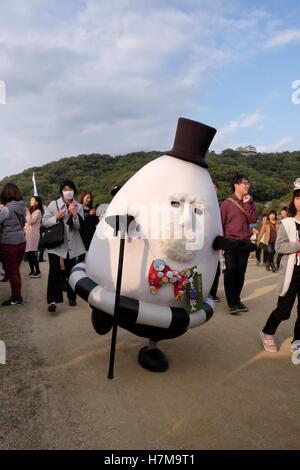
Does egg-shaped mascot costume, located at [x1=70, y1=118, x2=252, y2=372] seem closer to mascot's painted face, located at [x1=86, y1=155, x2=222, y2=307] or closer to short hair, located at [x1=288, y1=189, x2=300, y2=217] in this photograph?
mascot's painted face, located at [x1=86, y1=155, x2=222, y2=307]

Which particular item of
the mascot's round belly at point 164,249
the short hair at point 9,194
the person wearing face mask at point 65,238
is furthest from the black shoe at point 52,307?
the mascot's round belly at point 164,249

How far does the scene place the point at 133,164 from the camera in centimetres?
3297

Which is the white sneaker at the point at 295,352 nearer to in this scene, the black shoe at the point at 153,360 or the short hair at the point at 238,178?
the black shoe at the point at 153,360

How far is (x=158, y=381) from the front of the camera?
304cm

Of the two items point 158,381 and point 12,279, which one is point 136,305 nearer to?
point 158,381

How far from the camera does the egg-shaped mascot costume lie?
2.75 m

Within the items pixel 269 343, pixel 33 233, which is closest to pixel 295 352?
pixel 269 343

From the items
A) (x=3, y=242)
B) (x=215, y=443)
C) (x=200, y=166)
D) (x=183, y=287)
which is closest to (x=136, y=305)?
(x=183, y=287)

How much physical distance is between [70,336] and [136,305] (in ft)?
5.26

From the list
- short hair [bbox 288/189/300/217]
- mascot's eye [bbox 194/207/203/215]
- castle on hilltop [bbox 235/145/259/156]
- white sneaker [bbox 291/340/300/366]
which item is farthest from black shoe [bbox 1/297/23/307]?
castle on hilltop [bbox 235/145/259/156]

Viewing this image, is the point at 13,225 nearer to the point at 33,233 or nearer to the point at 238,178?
the point at 33,233

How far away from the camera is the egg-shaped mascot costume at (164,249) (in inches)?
108

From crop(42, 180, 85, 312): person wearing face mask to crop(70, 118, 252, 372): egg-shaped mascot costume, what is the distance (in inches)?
68.4

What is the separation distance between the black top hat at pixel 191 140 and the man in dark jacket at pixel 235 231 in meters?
2.23
